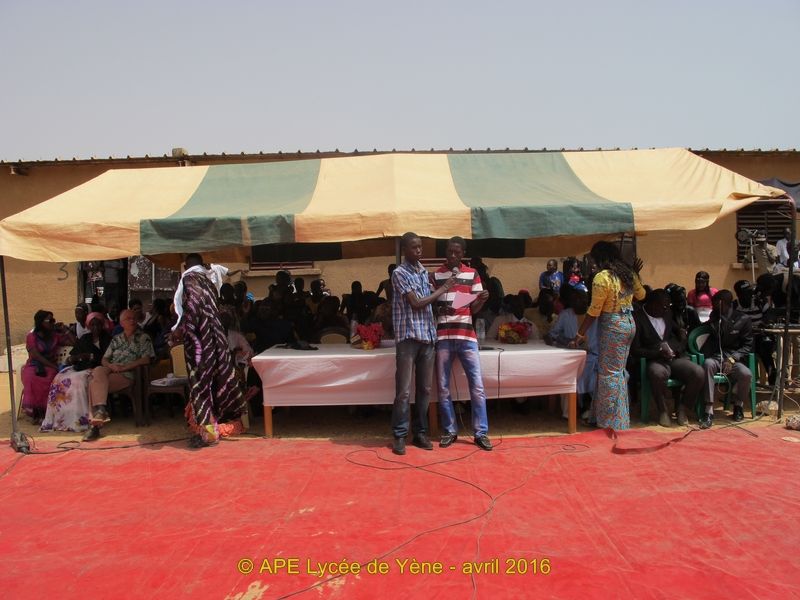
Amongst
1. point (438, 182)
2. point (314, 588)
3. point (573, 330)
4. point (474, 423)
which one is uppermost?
point (438, 182)

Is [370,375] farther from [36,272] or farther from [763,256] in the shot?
[36,272]

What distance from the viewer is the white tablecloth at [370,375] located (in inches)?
219

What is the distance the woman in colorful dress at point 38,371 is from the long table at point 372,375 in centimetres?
281

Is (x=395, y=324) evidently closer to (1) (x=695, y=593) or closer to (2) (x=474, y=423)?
(2) (x=474, y=423)

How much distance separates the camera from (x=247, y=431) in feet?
19.6

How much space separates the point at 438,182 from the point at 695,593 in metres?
4.33

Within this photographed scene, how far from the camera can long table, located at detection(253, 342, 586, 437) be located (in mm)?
5551

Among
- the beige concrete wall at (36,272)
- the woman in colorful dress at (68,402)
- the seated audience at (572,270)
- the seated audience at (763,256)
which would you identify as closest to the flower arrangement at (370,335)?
the woman in colorful dress at (68,402)

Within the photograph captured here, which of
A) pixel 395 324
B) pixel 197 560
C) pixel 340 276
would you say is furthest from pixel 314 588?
pixel 340 276

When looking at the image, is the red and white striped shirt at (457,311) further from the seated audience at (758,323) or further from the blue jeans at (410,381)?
the seated audience at (758,323)

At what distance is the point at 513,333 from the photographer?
621 cm

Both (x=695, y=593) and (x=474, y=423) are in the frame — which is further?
(x=474, y=423)

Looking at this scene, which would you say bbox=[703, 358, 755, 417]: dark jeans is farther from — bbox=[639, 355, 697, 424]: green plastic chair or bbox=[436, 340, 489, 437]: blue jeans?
bbox=[436, 340, 489, 437]: blue jeans

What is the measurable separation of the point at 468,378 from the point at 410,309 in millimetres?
798
